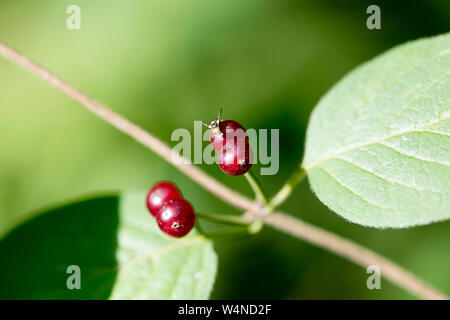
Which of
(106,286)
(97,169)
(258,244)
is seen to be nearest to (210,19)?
(97,169)

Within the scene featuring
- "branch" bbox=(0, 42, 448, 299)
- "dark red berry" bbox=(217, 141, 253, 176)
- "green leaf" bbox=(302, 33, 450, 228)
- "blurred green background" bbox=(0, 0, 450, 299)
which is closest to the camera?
"green leaf" bbox=(302, 33, 450, 228)

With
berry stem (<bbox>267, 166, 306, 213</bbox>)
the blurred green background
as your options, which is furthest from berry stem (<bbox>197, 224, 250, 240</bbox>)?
the blurred green background

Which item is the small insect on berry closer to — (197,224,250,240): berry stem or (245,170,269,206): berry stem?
(245,170,269,206): berry stem

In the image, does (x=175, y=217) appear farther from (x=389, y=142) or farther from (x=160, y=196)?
(x=389, y=142)

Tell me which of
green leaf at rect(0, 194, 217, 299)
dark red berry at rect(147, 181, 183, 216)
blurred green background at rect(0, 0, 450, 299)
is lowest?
green leaf at rect(0, 194, 217, 299)

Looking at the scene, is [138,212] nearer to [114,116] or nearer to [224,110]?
[114,116]

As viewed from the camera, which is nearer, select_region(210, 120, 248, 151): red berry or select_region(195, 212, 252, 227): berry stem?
select_region(210, 120, 248, 151): red berry

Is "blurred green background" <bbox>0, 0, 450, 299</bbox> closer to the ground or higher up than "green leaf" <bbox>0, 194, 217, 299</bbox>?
higher up

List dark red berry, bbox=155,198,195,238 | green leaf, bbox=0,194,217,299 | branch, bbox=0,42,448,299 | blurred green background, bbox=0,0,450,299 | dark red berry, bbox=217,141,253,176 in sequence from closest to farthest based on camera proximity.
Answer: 1. dark red berry, bbox=217,141,253,176
2. dark red berry, bbox=155,198,195,238
3. branch, bbox=0,42,448,299
4. green leaf, bbox=0,194,217,299
5. blurred green background, bbox=0,0,450,299
